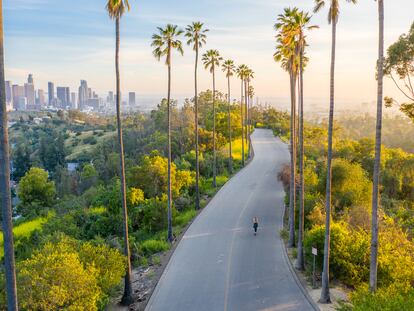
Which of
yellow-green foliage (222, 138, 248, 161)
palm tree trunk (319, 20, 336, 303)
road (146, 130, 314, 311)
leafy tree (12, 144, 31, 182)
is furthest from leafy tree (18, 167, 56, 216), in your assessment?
palm tree trunk (319, 20, 336, 303)

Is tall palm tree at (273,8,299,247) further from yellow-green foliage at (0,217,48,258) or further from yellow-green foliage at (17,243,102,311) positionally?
yellow-green foliage at (0,217,48,258)

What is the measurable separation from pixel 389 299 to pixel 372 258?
123 inches

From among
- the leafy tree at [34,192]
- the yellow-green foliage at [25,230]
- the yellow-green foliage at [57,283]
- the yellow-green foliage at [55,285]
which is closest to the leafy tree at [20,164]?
the leafy tree at [34,192]

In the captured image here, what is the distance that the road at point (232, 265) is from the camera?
55.2 ft

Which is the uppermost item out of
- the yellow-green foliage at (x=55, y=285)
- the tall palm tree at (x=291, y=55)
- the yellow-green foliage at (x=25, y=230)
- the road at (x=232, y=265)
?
the tall palm tree at (x=291, y=55)

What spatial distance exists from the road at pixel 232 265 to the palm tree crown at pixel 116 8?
12317 millimetres

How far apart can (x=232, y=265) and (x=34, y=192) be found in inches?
1584

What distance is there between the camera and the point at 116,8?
15.9m

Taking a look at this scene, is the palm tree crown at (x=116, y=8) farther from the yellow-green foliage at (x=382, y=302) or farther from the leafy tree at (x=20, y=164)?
the leafy tree at (x=20, y=164)

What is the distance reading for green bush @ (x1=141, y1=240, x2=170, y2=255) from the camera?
79.0 feet

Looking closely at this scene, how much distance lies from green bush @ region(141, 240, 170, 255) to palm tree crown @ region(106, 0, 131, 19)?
45.9ft

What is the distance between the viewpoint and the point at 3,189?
31.3 feet

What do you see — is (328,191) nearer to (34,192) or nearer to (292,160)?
(292,160)

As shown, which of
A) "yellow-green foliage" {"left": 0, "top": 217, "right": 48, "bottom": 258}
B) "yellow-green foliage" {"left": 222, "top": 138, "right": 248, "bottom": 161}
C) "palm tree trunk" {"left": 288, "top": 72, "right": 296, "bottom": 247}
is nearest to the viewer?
"palm tree trunk" {"left": 288, "top": 72, "right": 296, "bottom": 247}
